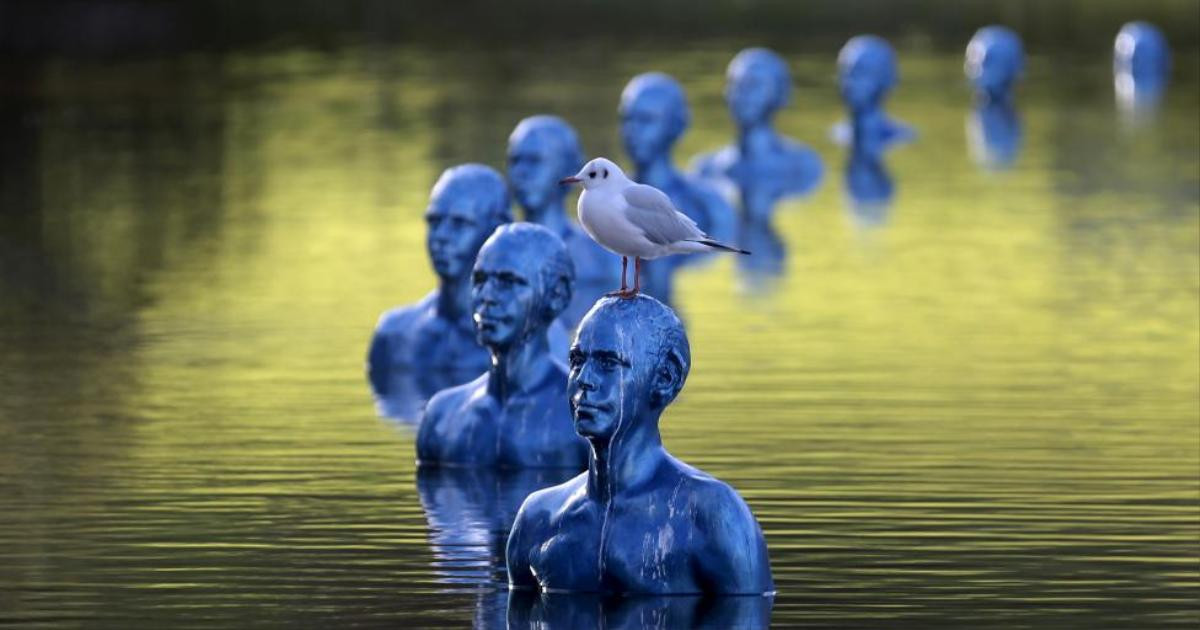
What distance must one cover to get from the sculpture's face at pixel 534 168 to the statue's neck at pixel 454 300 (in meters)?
2.74

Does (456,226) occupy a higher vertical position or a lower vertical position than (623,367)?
higher

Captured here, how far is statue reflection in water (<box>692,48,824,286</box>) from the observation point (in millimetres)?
39656

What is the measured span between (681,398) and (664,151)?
10.7m

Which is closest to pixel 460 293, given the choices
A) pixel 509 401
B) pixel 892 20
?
pixel 509 401

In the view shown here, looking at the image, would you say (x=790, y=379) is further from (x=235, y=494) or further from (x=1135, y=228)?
(x=1135, y=228)

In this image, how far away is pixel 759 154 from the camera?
4106cm

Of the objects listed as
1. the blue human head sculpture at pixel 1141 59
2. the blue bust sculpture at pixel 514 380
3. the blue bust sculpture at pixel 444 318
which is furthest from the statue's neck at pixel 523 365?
the blue human head sculpture at pixel 1141 59

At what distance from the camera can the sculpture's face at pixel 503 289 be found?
18.1 metres

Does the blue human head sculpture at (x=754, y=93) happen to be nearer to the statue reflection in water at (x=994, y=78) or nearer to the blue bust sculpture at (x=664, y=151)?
the blue bust sculpture at (x=664, y=151)

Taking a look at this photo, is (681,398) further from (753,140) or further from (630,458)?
(753,140)

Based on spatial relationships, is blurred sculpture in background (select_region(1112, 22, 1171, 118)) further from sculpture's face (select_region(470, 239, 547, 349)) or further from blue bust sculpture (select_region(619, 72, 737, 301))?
sculpture's face (select_region(470, 239, 547, 349))

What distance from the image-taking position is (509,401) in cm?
1884

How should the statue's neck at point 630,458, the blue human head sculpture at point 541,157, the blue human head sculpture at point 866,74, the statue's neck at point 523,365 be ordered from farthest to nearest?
1. the blue human head sculpture at point 866,74
2. the blue human head sculpture at point 541,157
3. the statue's neck at point 523,365
4. the statue's neck at point 630,458

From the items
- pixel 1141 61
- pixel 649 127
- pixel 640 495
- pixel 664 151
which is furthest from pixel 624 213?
pixel 1141 61
